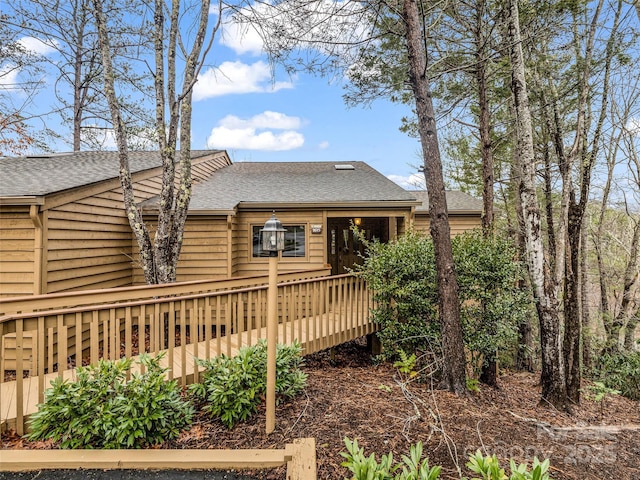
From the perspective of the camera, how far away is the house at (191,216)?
5.20 m

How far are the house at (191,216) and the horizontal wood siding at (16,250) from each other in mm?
16

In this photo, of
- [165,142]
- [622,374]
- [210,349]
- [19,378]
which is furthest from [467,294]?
[622,374]

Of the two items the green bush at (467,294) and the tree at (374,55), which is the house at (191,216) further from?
the tree at (374,55)

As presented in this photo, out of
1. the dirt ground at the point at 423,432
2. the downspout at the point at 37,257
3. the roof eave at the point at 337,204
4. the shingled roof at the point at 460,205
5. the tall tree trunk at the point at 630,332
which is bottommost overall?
the tall tree trunk at the point at 630,332

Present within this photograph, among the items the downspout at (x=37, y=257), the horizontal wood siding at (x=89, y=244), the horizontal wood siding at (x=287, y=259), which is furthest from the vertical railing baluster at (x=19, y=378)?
the horizontal wood siding at (x=287, y=259)

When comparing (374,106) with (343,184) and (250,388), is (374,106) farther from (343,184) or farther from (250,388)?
(250,388)

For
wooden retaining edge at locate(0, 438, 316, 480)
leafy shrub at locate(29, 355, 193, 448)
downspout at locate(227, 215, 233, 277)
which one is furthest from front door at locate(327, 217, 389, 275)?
wooden retaining edge at locate(0, 438, 316, 480)

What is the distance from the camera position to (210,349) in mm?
4426

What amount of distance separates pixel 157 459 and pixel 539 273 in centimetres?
491

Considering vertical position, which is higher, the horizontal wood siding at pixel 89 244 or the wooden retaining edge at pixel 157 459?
the horizontal wood siding at pixel 89 244

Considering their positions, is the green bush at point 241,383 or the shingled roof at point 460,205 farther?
the shingled roof at point 460,205

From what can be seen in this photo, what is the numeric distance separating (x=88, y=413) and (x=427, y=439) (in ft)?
9.46

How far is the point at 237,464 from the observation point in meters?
2.46

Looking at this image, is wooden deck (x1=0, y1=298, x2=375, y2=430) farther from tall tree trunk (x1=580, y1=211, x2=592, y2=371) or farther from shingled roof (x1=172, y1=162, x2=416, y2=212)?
tall tree trunk (x1=580, y1=211, x2=592, y2=371)
